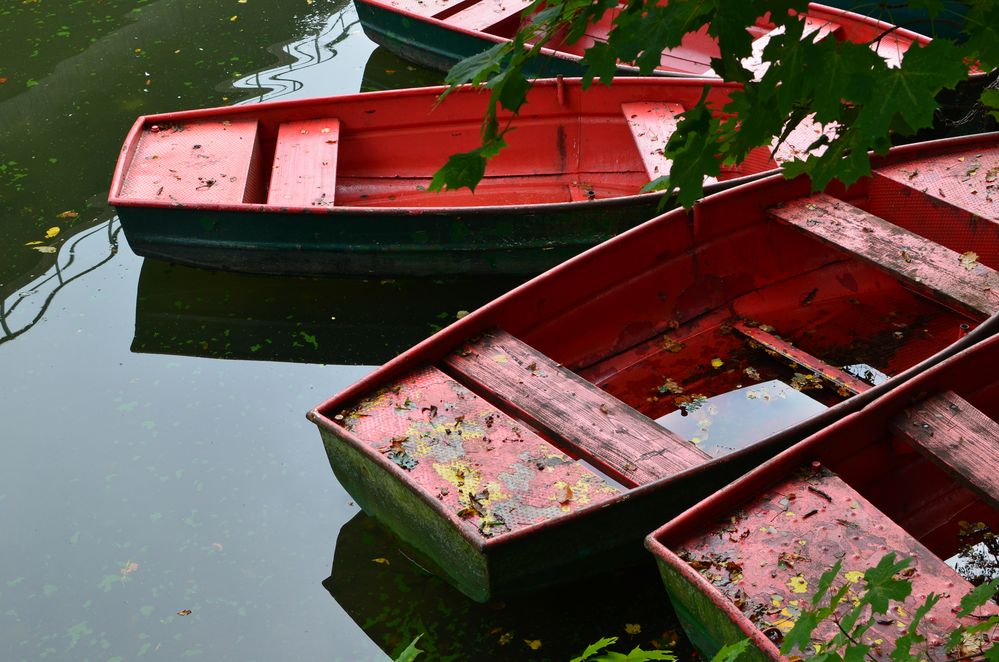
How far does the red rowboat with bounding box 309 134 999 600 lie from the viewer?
396 cm

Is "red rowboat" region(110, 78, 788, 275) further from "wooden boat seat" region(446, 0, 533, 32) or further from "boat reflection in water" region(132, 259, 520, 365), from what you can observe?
"wooden boat seat" region(446, 0, 533, 32)

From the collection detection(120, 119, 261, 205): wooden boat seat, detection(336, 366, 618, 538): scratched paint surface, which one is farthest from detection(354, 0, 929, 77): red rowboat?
detection(336, 366, 618, 538): scratched paint surface

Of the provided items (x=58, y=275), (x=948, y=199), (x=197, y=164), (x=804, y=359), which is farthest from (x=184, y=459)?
(x=948, y=199)

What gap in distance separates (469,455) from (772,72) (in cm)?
218

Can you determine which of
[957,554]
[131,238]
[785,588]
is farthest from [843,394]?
[131,238]

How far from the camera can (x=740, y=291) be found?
18.3 feet

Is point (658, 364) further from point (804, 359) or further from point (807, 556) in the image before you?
point (807, 556)

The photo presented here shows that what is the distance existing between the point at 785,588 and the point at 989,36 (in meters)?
1.89

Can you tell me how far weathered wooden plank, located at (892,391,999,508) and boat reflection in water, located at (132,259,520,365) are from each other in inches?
110

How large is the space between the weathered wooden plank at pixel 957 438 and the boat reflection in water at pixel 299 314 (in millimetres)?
2786

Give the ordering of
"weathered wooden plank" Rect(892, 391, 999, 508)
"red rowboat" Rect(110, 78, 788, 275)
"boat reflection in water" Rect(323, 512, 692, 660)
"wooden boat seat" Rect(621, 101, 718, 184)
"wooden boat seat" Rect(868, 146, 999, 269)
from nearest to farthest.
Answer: "weathered wooden plank" Rect(892, 391, 999, 508), "boat reflection in water" Rect(323, 512, 692, 660), "wooden boat seat" Rect(868, 146, 999, 269), "red rowboat" Rect(110, 78, 788, 275), "wooden boat seat" Rect(621, 101, 718, 184)

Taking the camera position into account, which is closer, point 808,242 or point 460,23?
point 808,242

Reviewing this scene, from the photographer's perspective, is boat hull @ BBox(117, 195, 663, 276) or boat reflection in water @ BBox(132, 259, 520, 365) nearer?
boat hull @ BBox(117, 195, 663, 276)

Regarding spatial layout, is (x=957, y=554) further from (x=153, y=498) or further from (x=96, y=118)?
(x=96, y=118)
